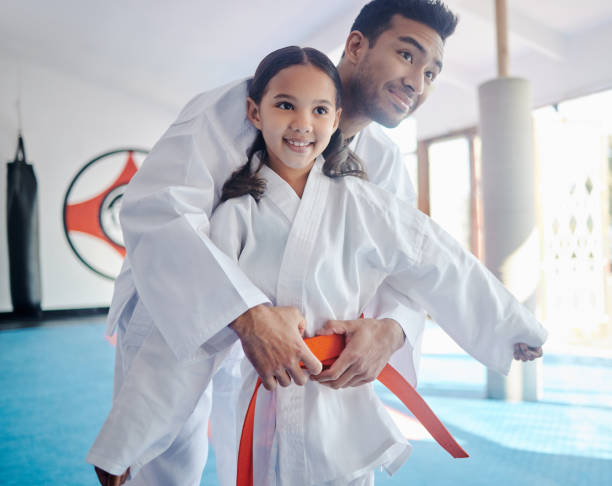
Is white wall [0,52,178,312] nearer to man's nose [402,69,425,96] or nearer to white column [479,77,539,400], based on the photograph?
white column [479,77,539,400]

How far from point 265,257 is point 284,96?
0.88 ft

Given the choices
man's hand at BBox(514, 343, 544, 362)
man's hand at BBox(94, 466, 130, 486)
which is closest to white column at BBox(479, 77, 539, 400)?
man's hand at BBox(514, 343, 544, 362)

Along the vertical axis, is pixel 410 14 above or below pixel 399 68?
above

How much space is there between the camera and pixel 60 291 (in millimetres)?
6059

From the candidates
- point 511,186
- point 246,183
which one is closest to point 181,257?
point 246,183

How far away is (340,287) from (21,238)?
234 inches

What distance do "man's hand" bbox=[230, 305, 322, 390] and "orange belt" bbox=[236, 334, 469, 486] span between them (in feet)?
0.14

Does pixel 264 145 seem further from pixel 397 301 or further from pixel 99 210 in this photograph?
pixel 99 210

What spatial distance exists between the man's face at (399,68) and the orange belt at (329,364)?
47 centimetres

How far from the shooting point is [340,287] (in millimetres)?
840

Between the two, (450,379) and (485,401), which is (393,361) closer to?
(485,401)

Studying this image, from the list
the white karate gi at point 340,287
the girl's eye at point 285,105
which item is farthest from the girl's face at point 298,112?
the white karate gi at point 340,287

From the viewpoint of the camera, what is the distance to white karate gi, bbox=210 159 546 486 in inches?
31.7

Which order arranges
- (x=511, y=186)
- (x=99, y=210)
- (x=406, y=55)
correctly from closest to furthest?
(x=406, y=55) → (x=511, y=186) → (x=99, y=210)
